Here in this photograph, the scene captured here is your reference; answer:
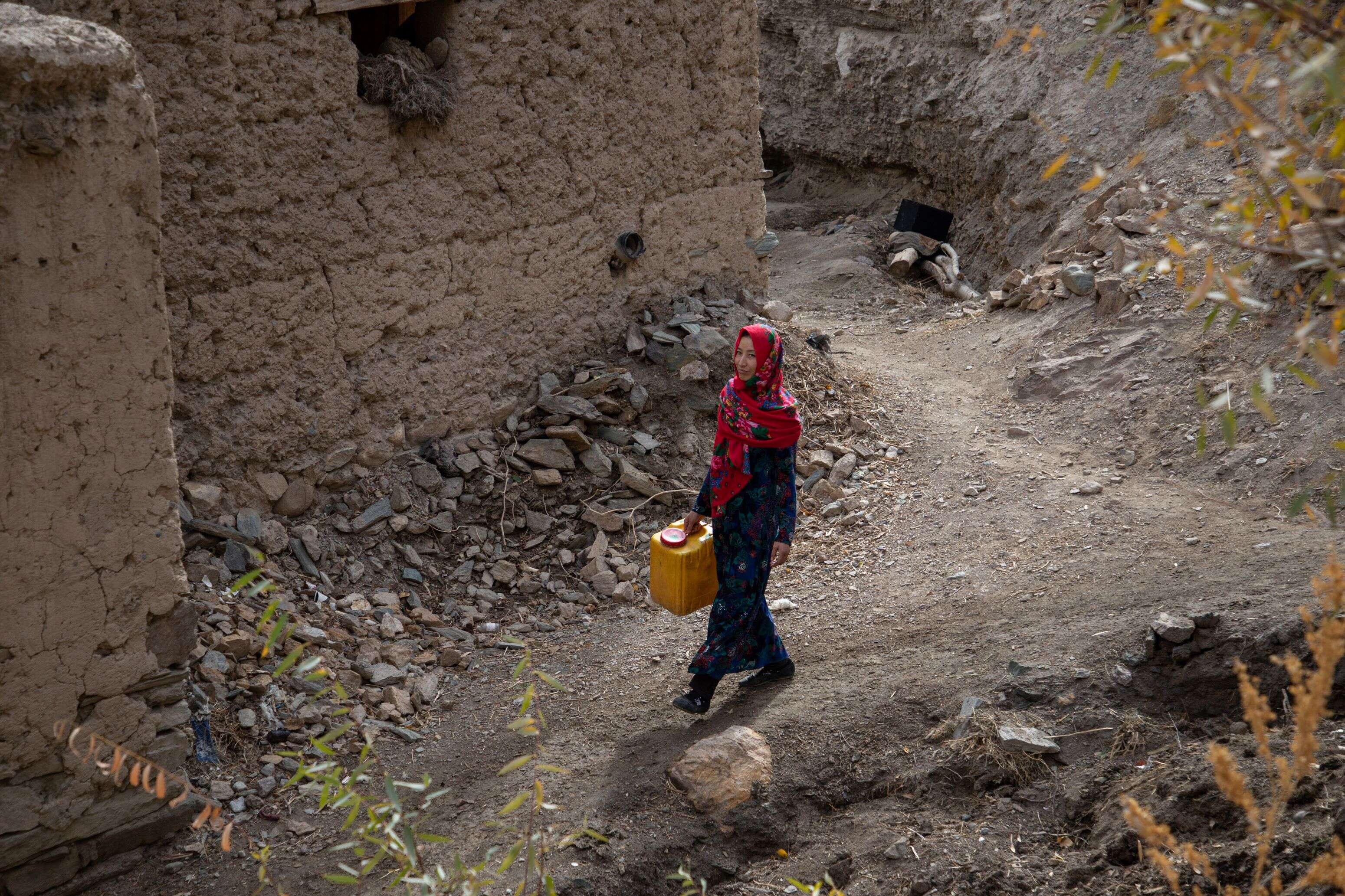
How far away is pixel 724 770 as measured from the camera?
3.34 meters

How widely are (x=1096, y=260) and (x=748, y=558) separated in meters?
4.11

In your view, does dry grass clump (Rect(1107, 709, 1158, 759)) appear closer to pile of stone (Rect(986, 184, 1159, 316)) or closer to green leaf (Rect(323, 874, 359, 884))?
green leaf (Rect(323, 874, 359, 884))

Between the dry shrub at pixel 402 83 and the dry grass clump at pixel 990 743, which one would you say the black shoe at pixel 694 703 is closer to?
the dry grass clump at pixel 990 743

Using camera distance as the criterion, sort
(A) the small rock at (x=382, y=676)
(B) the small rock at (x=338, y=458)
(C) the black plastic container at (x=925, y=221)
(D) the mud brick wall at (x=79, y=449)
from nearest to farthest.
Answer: (D) the mud brick wall at (x=79, y=449), (A) the small rock at (x=382, y=676), (B) the small rock at (x=338, y=458), (C) the black plastic container at (x=925, y=221)

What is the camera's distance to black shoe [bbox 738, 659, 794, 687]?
393 cm

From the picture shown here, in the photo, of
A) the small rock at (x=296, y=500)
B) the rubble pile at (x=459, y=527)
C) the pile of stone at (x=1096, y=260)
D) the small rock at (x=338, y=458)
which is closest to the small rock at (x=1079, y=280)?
the pile of stone at (x=1096, y=260)

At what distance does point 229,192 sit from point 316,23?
0.76 meters

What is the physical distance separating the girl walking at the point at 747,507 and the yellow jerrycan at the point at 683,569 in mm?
41

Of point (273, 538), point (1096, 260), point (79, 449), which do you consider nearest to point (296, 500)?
point (273, 538)

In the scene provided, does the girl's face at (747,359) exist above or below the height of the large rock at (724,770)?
above

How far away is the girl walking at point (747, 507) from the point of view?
3627 millimetres

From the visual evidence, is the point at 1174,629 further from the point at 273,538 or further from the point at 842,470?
the point at 273,538

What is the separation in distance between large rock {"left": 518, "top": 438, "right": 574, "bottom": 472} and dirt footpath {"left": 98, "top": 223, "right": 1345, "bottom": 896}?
2.79ft

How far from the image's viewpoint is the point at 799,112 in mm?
12133
